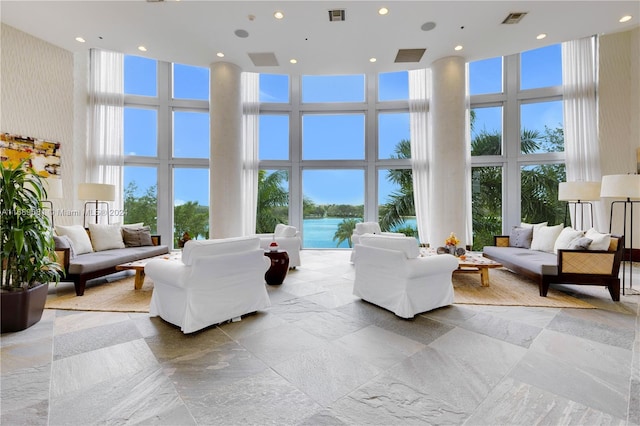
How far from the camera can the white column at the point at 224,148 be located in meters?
6.36

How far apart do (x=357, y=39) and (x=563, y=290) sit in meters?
5.26

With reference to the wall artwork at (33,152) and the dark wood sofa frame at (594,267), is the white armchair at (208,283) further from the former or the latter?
the wall artwork at (33,152)

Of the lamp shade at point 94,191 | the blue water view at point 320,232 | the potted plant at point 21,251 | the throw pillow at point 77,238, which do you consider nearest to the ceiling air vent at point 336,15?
the potted plant at point 21,251

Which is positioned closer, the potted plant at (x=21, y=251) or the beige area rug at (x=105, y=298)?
the potted plant at (x=21, y=251)

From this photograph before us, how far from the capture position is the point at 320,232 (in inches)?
315

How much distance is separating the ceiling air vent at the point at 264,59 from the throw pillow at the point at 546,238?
6.15 metres

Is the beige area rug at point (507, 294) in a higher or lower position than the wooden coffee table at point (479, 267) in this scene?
lower

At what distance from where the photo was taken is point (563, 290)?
13.2 ft

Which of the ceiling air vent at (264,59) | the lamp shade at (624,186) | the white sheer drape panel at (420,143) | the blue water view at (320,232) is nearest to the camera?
the lamp shade at (624,186)

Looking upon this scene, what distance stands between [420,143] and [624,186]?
13.5ft

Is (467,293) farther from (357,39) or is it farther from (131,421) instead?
(357,39)

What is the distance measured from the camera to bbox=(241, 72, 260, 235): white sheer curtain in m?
A: 7.50

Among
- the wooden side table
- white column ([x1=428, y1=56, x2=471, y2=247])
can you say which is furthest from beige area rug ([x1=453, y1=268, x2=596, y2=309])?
the wooden side table

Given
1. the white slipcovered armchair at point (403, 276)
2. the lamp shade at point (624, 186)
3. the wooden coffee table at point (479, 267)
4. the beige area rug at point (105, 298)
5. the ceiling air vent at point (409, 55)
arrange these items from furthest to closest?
the ceiling air vent at point (409, 55) < the wooden coffee table at point (479, 267) < the lamp shade at point (624, 186) < the beige area rug at point (105, 298) < the white slipcovered armchair at point (403, 276)
